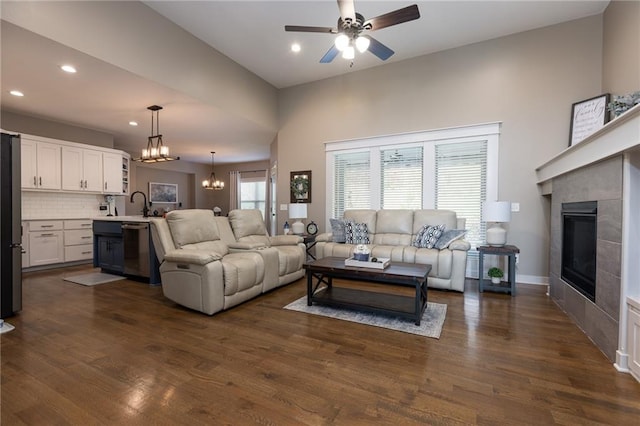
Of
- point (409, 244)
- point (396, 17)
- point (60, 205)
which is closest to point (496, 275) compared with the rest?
point (409, 244)

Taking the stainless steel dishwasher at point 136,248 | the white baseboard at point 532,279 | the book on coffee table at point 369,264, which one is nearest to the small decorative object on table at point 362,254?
the book on coffee table at point 369,264

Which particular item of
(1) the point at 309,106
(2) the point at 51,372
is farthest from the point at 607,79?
(2) the point at 51,372

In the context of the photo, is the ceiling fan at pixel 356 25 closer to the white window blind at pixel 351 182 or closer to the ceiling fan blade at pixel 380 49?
the ceiling fan blade at pixel 380 49

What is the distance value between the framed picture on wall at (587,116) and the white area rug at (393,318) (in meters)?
2.86

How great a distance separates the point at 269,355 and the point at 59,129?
6.43 m

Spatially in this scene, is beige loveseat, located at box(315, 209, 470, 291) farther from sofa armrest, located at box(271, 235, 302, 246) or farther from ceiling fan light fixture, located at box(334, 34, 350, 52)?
ceiling fan light fixture, located at box(334, 34, 350, 52)

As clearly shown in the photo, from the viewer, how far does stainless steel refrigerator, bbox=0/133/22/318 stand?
279cm

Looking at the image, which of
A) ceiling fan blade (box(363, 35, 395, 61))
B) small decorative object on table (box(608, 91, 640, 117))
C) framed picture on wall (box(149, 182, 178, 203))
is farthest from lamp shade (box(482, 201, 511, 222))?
framed picture on wall (box(149, 182, 178, 203))

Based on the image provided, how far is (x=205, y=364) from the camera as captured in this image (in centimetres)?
204

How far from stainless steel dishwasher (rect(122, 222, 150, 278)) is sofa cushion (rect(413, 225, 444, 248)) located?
4.05 meters

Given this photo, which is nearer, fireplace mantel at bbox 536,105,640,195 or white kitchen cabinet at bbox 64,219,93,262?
fireplace mantel at bbox 536,105,640,195

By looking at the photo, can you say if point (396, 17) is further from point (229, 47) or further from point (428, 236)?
point (229, 47)

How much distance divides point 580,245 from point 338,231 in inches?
119

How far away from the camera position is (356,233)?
184 inches
